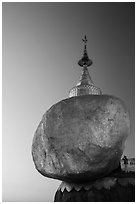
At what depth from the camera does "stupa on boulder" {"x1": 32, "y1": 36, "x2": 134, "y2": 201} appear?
7.59ft

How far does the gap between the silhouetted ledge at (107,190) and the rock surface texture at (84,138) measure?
8cm

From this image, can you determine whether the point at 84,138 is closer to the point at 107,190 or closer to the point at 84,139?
the point at 84,139

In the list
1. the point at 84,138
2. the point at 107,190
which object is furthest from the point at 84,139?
the point at 107,190

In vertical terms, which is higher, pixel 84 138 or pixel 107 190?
pixel 84 138

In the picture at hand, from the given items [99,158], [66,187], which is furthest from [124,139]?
[66,187]

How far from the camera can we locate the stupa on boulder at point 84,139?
2.31m

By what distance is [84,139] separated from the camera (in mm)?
2326

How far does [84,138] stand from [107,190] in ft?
1.81

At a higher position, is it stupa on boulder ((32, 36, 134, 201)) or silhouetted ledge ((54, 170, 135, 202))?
stupa on boulder ((32, 36, 134, 201))

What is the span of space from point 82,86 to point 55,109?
794 millimetres

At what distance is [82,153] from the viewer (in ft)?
7.58

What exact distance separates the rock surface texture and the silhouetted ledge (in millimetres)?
82

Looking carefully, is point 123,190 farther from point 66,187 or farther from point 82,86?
point 82,86

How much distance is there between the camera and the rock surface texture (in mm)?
2314
